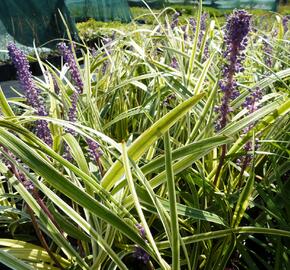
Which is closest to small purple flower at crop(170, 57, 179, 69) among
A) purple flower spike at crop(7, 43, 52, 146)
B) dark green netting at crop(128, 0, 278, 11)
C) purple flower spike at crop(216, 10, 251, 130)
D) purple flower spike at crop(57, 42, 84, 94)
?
purple flower spike at crop(57, 42, 84, 94)

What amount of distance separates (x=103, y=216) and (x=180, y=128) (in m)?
0.71

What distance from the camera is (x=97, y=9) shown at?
40.5 feet

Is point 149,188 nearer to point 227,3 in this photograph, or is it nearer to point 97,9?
point 97,9

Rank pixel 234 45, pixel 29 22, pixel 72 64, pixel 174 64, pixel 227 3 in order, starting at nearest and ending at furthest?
pixel 234 45
pixel 72 64
pixel 174 64
pixel 29 22
pixel 227 3

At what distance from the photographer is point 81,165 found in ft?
3.62

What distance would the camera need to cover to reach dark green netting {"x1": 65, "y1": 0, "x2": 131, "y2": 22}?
→ 39.5ft

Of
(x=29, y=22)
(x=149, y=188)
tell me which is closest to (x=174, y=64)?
(x=149, y=188)

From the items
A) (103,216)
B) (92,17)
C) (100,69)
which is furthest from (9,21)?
(103,216)

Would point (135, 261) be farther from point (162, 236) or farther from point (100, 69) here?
point (100, 69)

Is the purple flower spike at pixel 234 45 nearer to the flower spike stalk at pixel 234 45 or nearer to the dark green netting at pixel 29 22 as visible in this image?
the flower spike stalk at pixel 234 45

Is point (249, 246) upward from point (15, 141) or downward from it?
downward

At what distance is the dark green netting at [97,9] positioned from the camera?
12031 mm

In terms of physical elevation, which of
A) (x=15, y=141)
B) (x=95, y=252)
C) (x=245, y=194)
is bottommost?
(x=95, y=252)

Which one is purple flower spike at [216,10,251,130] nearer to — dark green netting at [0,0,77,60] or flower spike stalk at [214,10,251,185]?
flower spike stalk at [214,10,251,185]
